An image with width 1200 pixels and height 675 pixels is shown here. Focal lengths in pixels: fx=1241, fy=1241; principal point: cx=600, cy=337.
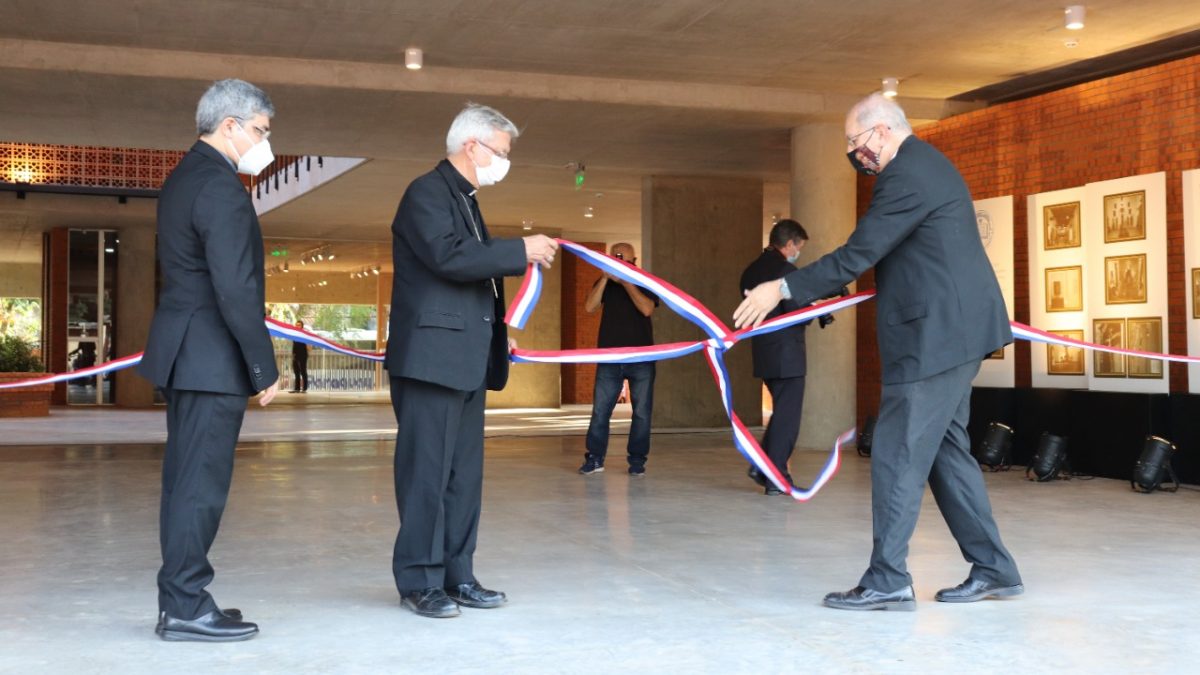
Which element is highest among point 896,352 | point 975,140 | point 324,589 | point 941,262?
point 975,140

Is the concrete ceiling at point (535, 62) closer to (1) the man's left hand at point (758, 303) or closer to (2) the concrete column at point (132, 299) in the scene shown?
(1) the man's left hand at point (758, 303)

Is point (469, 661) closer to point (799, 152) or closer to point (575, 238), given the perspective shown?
point (799, 152)

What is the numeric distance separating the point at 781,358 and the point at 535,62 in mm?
3845

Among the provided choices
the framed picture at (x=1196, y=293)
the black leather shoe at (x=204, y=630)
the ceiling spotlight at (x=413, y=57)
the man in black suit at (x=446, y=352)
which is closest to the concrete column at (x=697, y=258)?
the ceiling spotlight at (x=413, y=57)

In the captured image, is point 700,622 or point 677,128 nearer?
point 700,622

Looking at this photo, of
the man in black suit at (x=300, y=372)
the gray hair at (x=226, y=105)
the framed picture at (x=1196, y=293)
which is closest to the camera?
the gray hair at (x=226, y=105)

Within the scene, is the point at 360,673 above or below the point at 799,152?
below

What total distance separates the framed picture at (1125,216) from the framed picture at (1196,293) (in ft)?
1.64

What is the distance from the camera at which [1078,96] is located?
986cm

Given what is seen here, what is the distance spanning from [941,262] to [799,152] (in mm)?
8051

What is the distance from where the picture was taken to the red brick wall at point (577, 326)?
23.7m

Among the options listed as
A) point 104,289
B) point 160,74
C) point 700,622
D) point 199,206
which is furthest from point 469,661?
point 104,289

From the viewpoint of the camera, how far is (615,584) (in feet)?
15.1

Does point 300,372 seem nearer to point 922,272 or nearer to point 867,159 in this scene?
point 867,159
